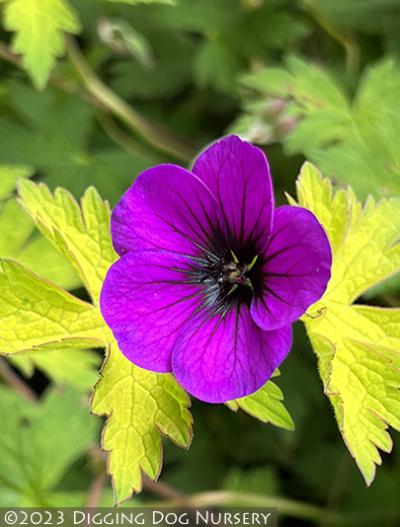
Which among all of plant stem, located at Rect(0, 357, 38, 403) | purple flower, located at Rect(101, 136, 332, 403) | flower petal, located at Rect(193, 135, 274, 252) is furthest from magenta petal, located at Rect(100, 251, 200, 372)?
plant stem, located at Rect(0, 357, 38, 403)

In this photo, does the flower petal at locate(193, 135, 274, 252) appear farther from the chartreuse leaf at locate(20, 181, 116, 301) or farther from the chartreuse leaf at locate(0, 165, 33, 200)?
the chartreuse leaf at locate(0, 165, 33, 200)

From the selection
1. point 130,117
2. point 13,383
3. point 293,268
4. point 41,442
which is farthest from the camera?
point 130,117

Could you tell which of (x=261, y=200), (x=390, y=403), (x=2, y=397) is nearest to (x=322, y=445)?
(x=2, y=397)

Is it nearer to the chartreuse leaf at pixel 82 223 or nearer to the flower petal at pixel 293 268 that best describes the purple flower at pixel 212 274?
Result: the flower petal at pixel 293 268

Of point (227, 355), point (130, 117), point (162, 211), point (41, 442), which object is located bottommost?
point (41, 442)

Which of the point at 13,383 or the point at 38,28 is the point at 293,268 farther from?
the point at 13,383

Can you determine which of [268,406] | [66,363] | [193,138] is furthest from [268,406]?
[193,138]

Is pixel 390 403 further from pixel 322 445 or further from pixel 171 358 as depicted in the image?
pixel 322 445
